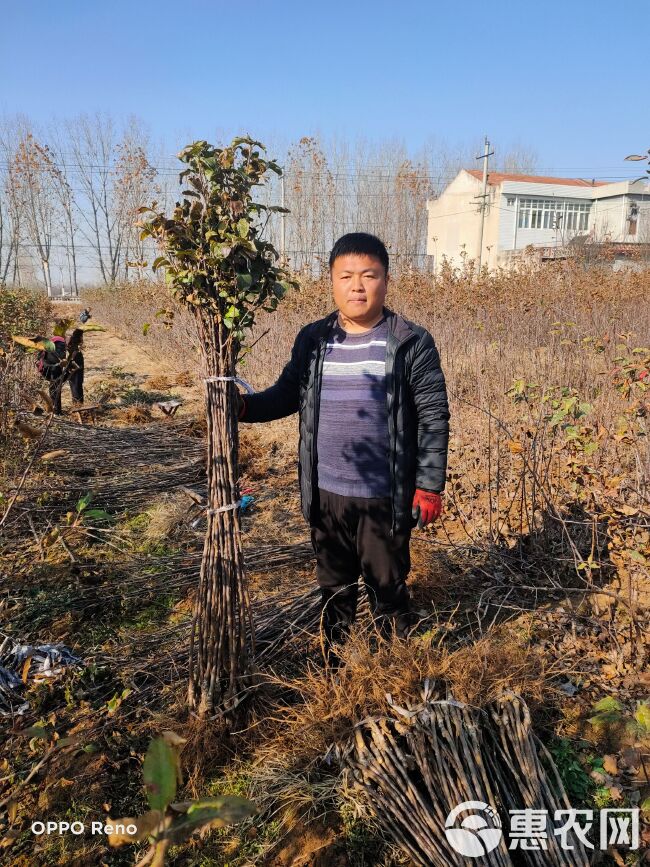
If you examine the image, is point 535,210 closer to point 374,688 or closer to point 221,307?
point 221,307

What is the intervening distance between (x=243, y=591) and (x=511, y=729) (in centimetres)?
97

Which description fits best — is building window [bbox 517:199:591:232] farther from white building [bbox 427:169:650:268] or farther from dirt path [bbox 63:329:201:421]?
dirt path [bbox 63:329:201:421]

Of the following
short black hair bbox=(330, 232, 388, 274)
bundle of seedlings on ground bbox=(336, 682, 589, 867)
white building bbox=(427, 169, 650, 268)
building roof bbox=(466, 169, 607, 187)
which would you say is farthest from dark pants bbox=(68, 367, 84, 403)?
Answer: building roof bbox=(466, 169, 607, 187)

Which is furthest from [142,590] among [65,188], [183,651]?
[65,188]

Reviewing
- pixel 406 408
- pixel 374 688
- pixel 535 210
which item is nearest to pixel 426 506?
pixel 406 408

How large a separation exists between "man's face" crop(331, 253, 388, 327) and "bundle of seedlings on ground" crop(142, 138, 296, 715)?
0.66 feet

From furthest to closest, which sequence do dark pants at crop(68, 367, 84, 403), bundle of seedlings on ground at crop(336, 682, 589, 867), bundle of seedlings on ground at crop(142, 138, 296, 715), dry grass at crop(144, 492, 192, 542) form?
1. dark pants at crop(68, 367, 84, 403)
2. dry grass at crop(144, 492, 192, 542)
3. bundle of seedlings on ground at crop(142, 138, 296, 715)
4. bundle of seedlings on ground at crop(336, 682, 589, 867)

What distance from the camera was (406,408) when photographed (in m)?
1.91

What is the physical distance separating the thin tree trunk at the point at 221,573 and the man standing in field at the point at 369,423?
175mm

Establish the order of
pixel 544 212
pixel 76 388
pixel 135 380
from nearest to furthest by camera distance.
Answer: pixel 76 388, pixel 135 380, pixel 544 212

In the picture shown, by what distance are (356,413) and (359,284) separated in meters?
0.46

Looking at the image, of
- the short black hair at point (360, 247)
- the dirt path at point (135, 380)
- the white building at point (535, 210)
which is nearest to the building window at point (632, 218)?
the white building at point (535, 210)

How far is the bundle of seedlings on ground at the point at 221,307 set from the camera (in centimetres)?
166

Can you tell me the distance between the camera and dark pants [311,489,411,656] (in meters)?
1.99
